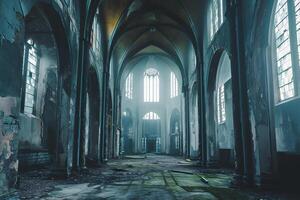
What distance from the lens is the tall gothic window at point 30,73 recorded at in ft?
39.5

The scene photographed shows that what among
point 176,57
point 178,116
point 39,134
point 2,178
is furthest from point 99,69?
point 178,116

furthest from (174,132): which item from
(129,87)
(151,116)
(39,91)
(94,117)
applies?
(39,91)

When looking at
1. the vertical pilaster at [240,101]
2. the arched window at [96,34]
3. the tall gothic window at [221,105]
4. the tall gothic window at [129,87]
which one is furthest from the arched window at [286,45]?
the tall gothic window at [129,87]

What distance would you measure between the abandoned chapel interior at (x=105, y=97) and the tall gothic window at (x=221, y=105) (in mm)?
62

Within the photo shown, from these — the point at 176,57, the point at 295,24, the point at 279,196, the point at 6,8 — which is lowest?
the point at 279,196

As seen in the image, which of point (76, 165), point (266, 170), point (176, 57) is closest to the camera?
point (266, 170)

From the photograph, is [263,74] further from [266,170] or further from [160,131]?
[160,131]

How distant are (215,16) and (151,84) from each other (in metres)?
20.3

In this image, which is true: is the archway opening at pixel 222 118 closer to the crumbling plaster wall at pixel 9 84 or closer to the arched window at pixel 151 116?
the crumbling plaster wall at pixel 9 84

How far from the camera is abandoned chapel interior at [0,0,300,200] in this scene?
5699 mm

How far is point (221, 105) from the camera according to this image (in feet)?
50.6

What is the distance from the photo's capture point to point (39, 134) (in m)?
12.7

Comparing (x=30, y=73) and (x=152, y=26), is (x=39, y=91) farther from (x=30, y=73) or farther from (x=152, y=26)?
(x=152, y=26)

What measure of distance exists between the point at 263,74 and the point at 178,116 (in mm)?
22527
